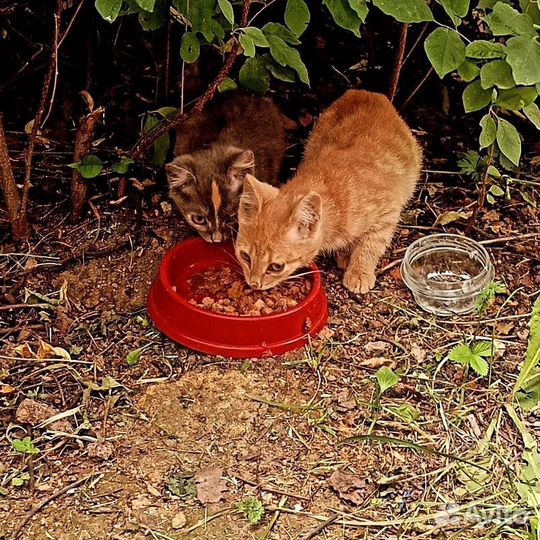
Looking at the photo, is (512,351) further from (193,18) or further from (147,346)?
(193,18)

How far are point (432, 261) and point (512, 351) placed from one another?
2.03ft

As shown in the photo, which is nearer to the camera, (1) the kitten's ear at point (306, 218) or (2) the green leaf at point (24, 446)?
(2) the green leaf at point (24, 446)

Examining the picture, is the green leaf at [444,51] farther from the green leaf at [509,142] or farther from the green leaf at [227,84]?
the green leaf at [227,84]

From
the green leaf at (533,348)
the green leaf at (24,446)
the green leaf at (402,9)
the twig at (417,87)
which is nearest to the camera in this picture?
the green leaf at (533,348)

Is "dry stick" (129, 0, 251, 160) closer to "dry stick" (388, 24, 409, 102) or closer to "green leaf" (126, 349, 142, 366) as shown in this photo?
"dry stick" (388, 24, 409, 102)

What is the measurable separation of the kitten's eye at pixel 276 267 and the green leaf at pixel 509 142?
1020 mm

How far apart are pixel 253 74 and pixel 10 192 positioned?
1158 millimetres

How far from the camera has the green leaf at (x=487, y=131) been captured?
389 cm

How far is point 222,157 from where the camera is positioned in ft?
13.8

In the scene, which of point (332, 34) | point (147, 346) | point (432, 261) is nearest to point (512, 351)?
point (432, 261)

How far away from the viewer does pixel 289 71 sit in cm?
413

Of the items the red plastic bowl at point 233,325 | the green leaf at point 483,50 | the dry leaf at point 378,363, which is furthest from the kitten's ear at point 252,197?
the green leaf at point 483,50

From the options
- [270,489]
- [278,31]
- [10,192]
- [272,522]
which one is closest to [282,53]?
[278,31]

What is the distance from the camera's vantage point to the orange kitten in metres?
3.77
